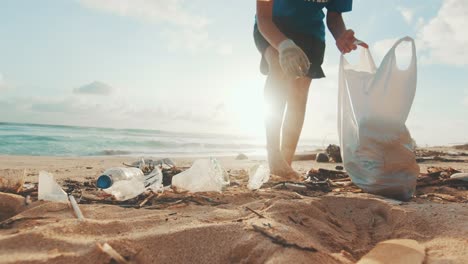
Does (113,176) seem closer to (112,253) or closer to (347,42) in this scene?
(112,253)

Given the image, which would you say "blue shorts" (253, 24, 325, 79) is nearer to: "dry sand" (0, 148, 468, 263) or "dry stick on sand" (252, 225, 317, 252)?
"dry sand" (0, 148, 468, 263)

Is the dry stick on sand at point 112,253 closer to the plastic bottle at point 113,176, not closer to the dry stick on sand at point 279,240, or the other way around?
the dry stick on sand at point 279,240

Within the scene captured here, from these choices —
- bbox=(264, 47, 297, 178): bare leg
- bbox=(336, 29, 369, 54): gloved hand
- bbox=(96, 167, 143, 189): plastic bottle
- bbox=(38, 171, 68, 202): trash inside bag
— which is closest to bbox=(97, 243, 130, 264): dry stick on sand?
bbox=(38, 171, 68, 202): trash inside bag

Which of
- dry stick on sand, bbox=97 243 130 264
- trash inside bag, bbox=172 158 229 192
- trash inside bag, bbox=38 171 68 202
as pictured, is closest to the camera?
dry stick on sand, bbox=97 243 130 264

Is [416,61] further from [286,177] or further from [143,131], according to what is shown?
[143,131]

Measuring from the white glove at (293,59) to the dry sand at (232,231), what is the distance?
915 mm

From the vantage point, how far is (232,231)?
1119mm

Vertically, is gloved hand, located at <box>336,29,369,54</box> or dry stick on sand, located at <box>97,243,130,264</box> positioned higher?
gloved hand, located at <box>336,29,369,54</box>

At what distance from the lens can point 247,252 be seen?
1.01 metres

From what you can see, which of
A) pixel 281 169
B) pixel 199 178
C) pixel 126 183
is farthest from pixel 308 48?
pixel 126 183

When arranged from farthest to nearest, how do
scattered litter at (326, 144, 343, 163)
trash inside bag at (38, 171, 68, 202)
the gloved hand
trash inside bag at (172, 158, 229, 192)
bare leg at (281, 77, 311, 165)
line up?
scattered litter at (326, 144, 343, 163) → bare leg at (281, 77, 311, 165) → the gloved hand → trash inside bag at (172, 158, 229, 192) → trash inside bag at (38, 171, 68, 202)

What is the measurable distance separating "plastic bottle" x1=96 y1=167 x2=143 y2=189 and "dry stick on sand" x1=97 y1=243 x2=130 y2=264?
4.10 feet

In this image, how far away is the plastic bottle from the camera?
85.8 inches

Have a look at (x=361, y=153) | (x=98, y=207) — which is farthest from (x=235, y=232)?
(x=361, y=153)
